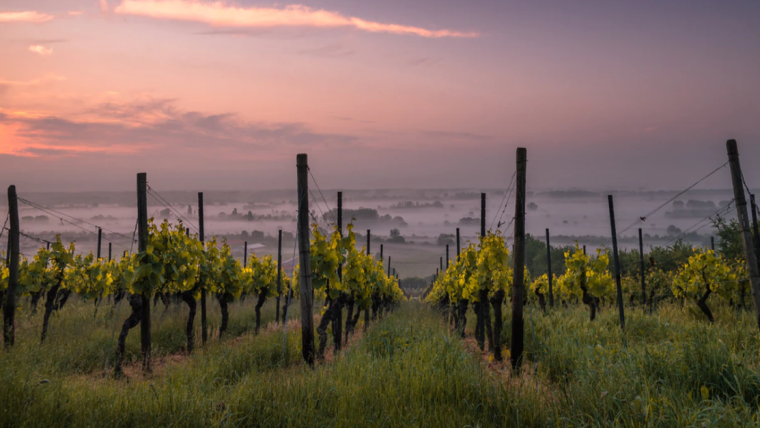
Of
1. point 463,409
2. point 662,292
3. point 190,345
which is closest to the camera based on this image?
point 463,409

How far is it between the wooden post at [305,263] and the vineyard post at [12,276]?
855cm

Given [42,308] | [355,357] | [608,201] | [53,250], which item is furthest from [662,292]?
[42,308]

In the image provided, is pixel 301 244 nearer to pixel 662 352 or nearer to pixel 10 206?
pixel 662 352

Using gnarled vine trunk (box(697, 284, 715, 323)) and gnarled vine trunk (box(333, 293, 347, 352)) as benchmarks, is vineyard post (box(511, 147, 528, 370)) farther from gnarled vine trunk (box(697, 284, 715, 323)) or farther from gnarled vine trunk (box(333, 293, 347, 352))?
gnarled vine trunk (box(697, 284, 715, 323))

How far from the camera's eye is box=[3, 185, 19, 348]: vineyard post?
11031 mm

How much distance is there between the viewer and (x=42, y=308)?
1728 cm

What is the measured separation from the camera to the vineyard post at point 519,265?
8734 mm

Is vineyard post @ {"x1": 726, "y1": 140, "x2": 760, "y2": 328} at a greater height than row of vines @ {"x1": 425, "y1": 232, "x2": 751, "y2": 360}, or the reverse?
vineyard post @ {"x1": 726, "y1": 140, "x2": 760, "y2": 328}

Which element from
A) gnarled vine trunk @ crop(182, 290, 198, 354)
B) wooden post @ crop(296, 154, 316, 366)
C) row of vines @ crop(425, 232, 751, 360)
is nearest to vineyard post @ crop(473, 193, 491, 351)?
row of vines @ crop(425, 232, 751, 360)

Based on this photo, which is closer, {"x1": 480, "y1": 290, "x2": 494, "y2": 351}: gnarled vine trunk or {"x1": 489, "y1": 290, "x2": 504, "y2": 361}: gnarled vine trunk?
{"x1": 489, "y1": 290, "x2": 504, "y2": 361}: gnarled vine trunk

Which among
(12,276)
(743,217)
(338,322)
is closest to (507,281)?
(338,322)

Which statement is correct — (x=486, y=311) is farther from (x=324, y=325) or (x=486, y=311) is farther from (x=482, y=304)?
(x=324, y=325)

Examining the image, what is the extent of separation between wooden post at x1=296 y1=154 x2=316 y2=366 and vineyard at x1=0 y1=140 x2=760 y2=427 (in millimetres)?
28

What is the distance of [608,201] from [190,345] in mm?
14074
